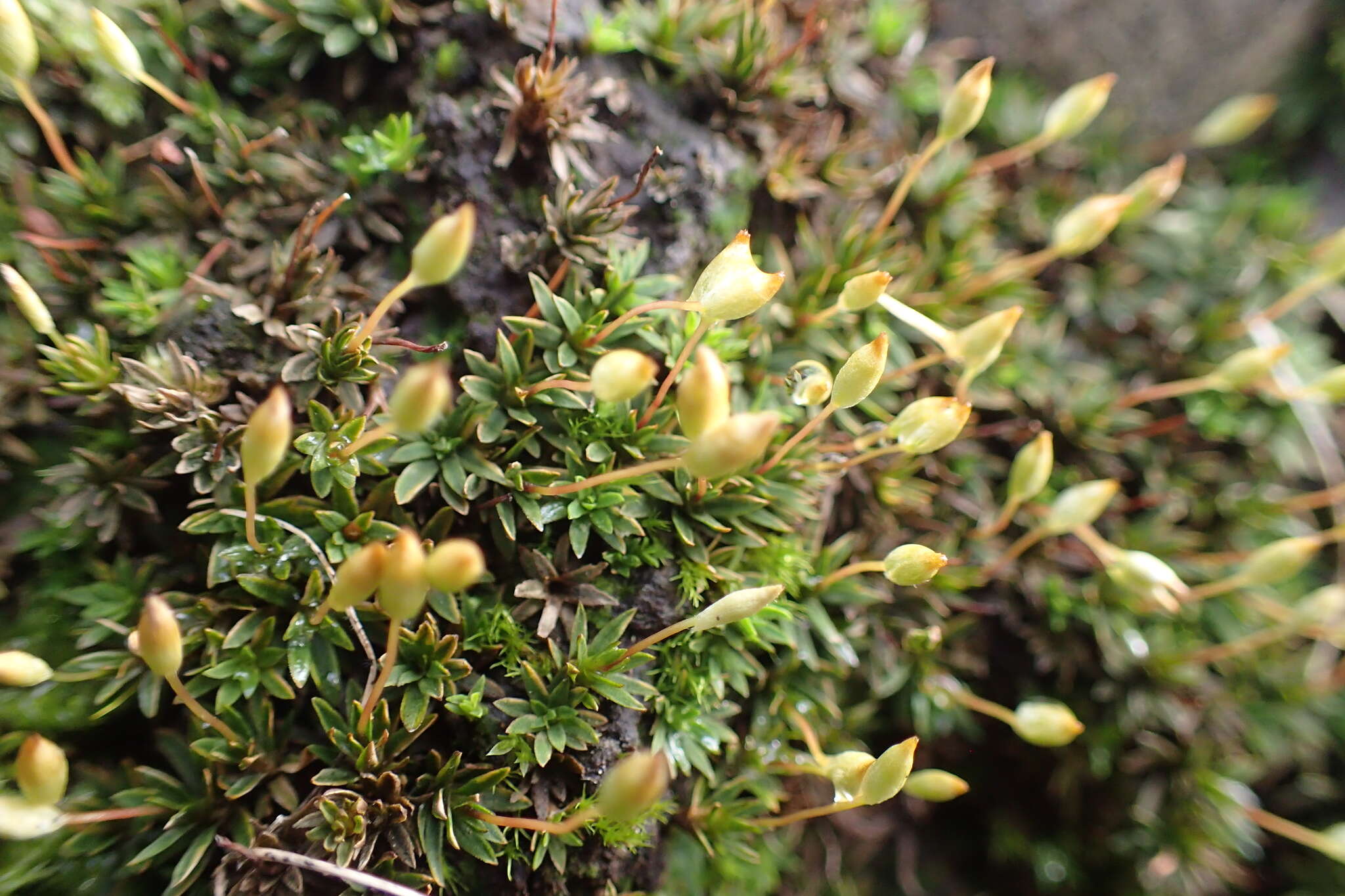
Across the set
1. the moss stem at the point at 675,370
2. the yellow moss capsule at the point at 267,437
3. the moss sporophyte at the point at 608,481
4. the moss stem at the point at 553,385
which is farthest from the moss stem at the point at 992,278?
the yellow moss capsule at the point at 267,437

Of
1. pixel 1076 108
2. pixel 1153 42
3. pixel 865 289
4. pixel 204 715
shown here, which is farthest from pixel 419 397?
pixel 1153 42

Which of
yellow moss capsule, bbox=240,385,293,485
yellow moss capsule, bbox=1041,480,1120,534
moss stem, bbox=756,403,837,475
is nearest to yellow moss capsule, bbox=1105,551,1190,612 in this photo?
yellow moss capsule, bbox=1041,480,1120,534


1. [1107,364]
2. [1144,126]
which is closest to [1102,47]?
[1144,126]

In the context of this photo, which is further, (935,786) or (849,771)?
(935,786)

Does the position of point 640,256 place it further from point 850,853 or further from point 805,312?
point 850,853

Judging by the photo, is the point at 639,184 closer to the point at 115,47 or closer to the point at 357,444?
the point at 357,444
